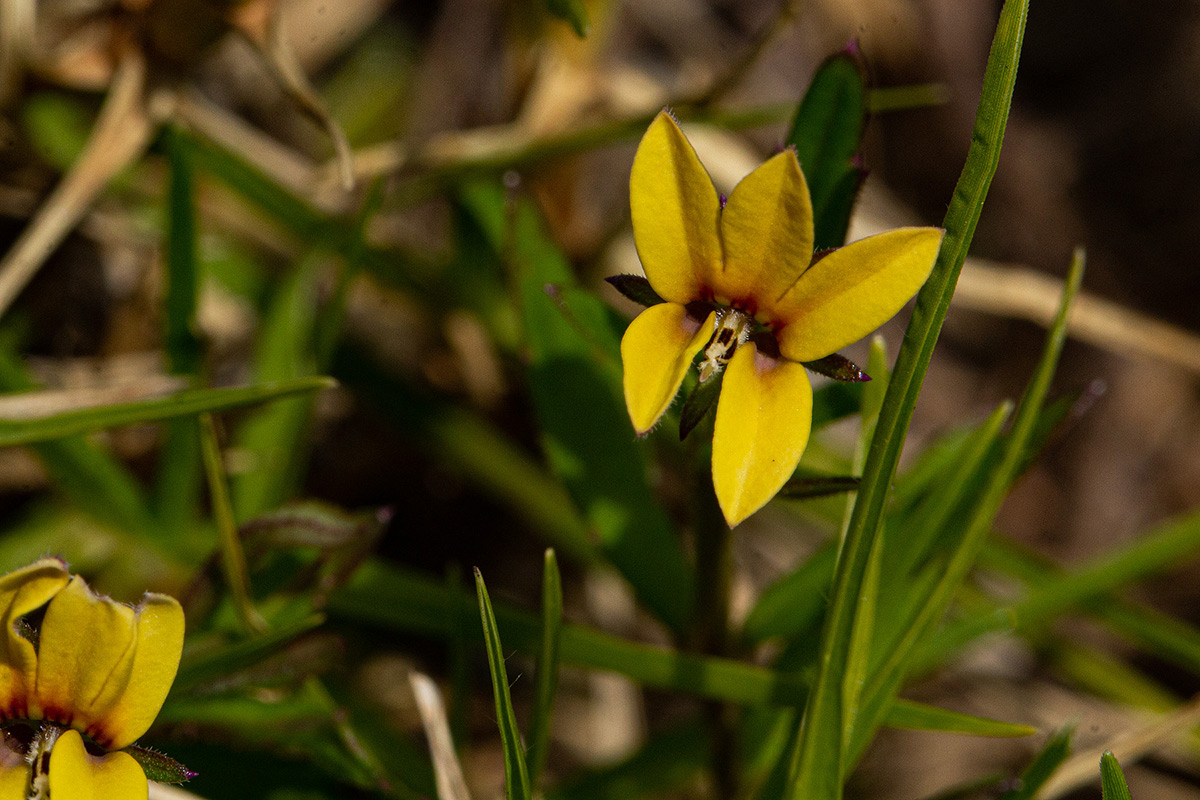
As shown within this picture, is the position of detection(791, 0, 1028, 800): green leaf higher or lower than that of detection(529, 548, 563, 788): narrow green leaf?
higher

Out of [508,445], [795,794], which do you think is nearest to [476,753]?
[508,445]

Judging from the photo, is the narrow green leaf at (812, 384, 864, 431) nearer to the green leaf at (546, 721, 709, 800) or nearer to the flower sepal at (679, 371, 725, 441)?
the flower sepal at (679, 371, 725, 441)

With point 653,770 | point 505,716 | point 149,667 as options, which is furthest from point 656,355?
point 653,770

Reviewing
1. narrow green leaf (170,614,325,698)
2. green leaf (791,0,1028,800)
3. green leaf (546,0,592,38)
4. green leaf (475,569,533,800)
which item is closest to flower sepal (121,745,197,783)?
narrow green leaf (170,614,325,698)

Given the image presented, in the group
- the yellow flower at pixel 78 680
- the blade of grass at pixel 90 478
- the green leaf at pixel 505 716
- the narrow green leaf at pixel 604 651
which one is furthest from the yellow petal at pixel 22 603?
the blade of grass at pixel 90 478

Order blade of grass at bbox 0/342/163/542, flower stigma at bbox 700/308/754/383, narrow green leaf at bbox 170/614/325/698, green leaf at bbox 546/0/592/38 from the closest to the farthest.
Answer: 1. flower stigma at bbox 700/308/754/383
2. narrow green leaf at bbox 170/614/325/698
3. green leaf at bbox 546/0/592/38
4. blade of grass at bbox 0/342/163/542

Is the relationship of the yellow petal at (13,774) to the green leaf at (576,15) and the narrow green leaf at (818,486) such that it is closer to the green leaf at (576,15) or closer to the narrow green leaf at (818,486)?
the narrow green leaf at (818,486)
